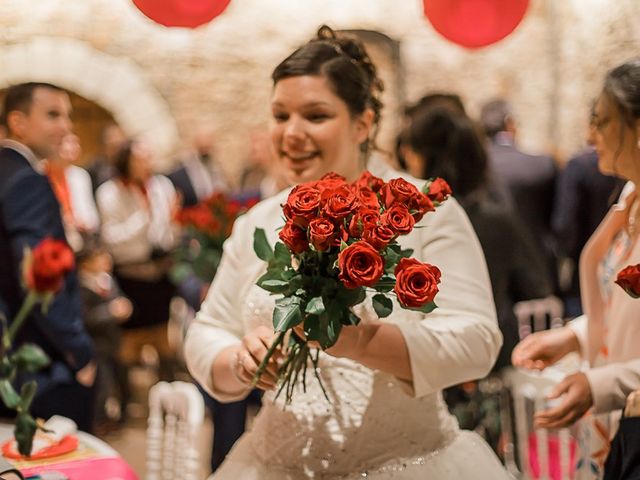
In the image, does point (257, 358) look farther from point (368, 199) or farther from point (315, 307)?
point (368, 199)

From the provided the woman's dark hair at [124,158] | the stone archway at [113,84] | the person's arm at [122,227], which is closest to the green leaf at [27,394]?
the person's arm at [122,227]

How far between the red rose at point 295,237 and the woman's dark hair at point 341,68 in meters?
0.49

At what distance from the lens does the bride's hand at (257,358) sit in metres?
1.73

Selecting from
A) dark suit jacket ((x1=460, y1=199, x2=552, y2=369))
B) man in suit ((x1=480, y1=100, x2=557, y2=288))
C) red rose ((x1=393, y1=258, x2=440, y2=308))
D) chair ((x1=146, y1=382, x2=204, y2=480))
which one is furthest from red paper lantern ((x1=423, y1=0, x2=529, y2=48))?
red rose ((x1=393, y1=258, x2=440, y2=308))

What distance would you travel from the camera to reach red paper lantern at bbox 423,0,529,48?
311 centimetres

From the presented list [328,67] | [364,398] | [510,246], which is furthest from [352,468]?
[510,246]

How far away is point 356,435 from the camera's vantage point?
1847mm

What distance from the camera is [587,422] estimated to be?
2139mm

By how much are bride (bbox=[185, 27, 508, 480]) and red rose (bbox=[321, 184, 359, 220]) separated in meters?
0.27

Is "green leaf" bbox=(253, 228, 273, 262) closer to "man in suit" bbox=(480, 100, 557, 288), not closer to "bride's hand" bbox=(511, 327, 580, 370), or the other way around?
"bride's hand" bbox=(511, 327, 580, 370)

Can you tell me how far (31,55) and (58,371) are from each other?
569 centimetres

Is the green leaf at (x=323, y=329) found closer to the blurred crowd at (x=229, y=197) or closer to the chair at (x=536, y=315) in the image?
the blurred crowd at (x=229, y=197)

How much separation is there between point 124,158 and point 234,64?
10.1 feet

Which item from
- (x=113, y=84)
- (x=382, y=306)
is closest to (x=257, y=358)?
(x=382, y=306)
